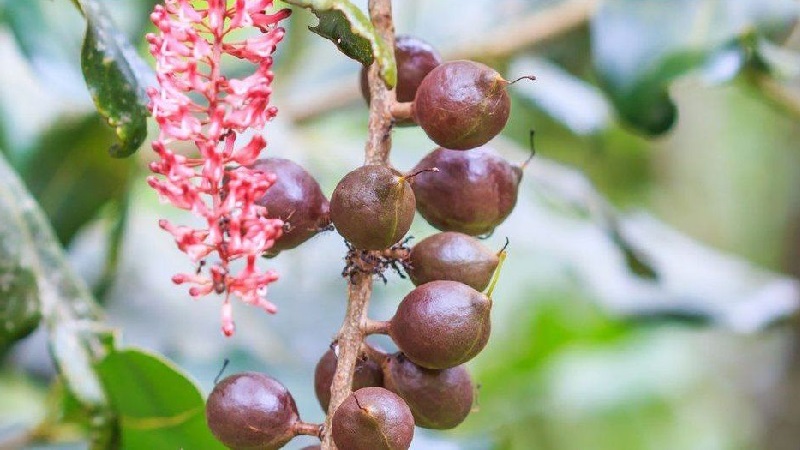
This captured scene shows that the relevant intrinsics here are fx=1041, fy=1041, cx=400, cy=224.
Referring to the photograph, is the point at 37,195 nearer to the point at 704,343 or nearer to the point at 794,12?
the point at 794,12

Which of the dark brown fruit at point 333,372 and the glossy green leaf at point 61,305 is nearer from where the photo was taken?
the dark brown fruit at point 333,372

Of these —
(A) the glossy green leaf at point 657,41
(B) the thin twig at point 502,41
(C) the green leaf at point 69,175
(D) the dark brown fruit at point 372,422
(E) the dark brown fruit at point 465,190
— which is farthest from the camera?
(B) the thin twig at point 502,41

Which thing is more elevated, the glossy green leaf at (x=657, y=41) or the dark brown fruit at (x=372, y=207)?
the dark brown fruit at (x=372, y=207)

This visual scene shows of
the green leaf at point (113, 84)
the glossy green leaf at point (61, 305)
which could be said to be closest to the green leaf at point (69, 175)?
the glossy green leaf at point (61, 305)

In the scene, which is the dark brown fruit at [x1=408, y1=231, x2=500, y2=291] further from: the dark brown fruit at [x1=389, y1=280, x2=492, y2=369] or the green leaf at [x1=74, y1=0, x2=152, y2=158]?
the green leaf at [x1=74, y1=0, x2=152, y2=158]

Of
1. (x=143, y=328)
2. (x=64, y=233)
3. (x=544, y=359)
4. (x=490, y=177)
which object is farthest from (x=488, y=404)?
(x=490, y=177)

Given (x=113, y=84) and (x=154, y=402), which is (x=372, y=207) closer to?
(x=113, y=84)

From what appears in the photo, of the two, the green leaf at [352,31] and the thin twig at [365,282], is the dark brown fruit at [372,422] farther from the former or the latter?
the green leaf at [352,31]
